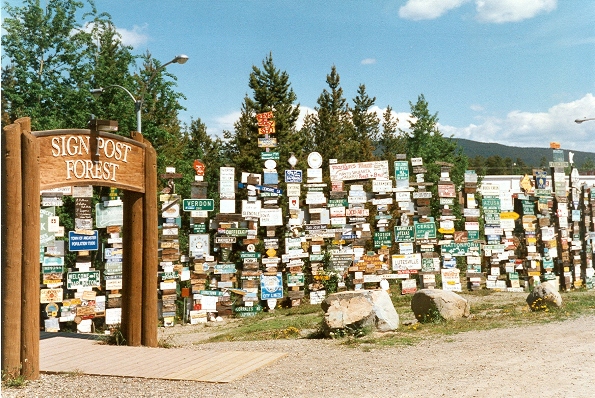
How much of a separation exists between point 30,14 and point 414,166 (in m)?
15.9

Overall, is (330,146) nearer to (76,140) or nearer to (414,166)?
(414,166)

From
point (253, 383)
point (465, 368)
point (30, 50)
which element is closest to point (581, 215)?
point (465, 368)

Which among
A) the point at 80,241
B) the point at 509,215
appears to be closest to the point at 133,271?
the point at 80,241

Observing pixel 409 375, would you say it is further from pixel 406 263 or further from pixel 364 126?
pixel 364 126

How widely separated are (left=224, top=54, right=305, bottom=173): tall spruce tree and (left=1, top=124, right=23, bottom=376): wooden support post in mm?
24951

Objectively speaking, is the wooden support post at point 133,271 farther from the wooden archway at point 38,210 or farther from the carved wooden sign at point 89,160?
the carved wooden sign at point 89,160

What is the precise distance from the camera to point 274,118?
33.5 metres

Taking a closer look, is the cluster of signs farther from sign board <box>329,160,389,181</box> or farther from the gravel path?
the gravel path

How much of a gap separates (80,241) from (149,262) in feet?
17.3

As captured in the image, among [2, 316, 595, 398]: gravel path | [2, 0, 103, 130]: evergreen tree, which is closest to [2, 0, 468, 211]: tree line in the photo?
[2, 0, 103, 130]: evergreen tree

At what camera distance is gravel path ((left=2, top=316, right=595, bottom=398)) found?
6969 mm

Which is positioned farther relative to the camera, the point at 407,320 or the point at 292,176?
the point at 292,176

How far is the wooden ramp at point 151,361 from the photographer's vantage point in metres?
7.93

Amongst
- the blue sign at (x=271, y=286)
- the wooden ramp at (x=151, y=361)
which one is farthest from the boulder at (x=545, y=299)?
the blue sign at (x=271, y=286)
